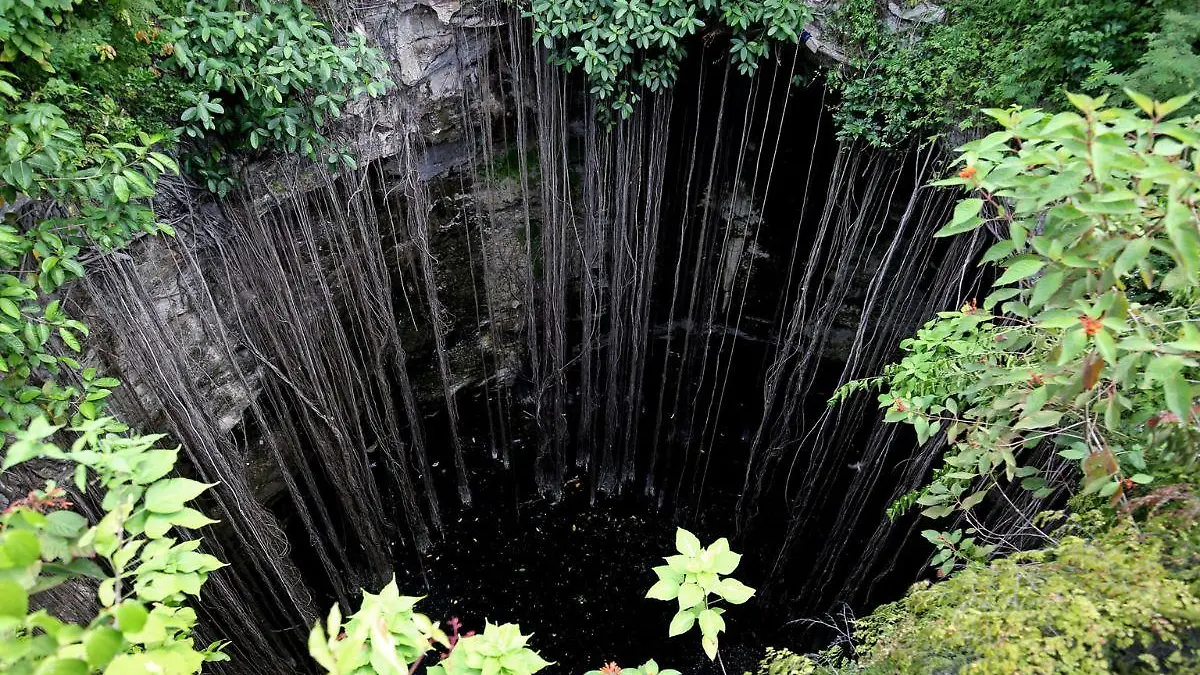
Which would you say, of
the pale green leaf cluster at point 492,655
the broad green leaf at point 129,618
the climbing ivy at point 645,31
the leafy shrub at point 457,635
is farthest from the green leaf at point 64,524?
the climbing ivy at point 645,31

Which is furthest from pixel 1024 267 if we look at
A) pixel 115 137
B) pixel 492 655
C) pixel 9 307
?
pixel 115 137

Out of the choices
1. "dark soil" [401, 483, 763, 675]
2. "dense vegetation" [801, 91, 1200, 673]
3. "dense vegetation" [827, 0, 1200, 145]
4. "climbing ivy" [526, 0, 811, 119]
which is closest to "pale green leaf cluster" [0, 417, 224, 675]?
"dense vegetation" [801, 91, 1200, 673]

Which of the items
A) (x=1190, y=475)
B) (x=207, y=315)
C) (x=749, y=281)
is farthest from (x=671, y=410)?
(x=1190, y=475)

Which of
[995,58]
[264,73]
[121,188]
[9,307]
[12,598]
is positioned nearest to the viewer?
[12,598]

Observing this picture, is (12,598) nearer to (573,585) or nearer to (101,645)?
(101,645)

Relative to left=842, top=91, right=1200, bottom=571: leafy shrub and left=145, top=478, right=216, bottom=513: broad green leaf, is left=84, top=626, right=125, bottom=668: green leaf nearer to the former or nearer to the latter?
left=145, top=478, right=216, bottom=513: broad green leaf
